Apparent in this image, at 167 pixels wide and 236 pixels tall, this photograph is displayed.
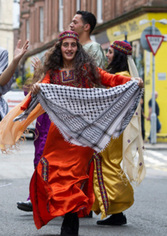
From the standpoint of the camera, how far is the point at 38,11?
48125 mm

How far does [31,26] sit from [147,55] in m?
27.2

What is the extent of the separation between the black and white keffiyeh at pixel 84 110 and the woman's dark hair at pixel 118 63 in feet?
3.79

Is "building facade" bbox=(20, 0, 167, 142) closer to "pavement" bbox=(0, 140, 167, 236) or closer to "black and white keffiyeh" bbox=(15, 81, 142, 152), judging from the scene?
"pavement" bbox=(0, 140, 167, 236)

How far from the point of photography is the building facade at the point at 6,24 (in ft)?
278

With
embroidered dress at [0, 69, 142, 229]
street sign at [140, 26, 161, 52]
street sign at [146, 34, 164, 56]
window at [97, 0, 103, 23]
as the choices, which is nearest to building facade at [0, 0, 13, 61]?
window at [97, 0, 103, 23]

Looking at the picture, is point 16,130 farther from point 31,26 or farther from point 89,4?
point 31,26

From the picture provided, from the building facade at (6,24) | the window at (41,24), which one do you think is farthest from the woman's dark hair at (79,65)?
the building facade at (6,24)

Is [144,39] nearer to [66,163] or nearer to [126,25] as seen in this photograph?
[126,25]

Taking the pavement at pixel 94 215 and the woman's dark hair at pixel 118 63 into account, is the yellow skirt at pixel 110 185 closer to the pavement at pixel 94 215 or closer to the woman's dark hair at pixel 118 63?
the pavement at pixel 94 215

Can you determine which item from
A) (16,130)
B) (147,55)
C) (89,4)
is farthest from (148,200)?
(89,4)

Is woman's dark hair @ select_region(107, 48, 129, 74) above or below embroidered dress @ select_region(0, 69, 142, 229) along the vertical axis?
above

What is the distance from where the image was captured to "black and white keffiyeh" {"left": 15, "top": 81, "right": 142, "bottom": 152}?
18.6ft

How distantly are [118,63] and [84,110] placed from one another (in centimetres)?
140

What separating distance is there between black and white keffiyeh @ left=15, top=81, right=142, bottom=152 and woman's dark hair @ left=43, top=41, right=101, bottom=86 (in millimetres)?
257
